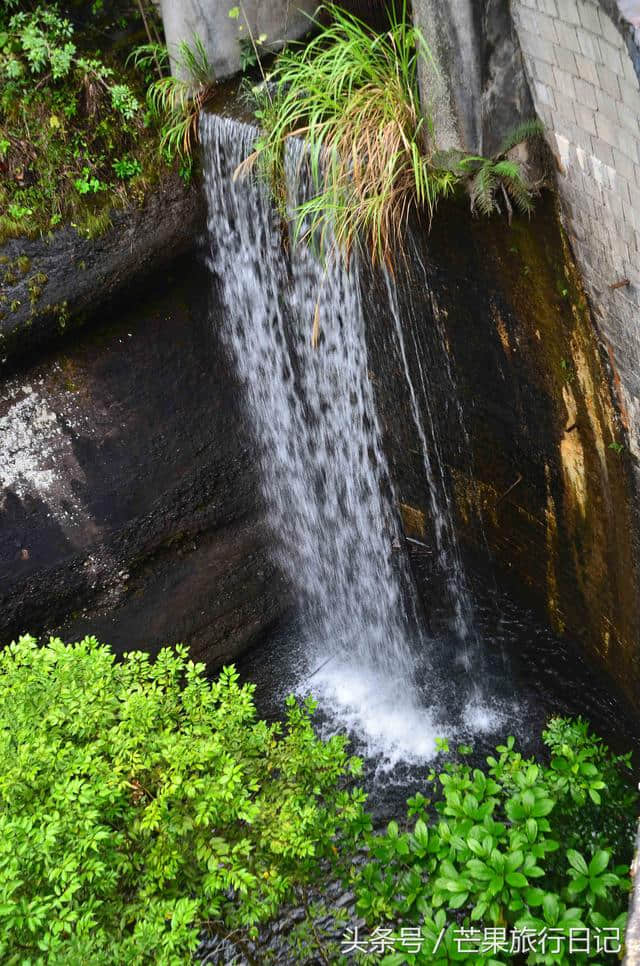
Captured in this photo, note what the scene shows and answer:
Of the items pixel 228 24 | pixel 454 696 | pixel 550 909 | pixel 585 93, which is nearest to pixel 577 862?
pixel 550 909

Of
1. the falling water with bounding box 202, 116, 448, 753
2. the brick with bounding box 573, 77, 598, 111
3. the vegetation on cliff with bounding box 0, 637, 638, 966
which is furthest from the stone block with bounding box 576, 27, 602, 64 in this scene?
the vegetation on cliff with bounding box 0, 637, 638, 966

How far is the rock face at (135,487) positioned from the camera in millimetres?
5637

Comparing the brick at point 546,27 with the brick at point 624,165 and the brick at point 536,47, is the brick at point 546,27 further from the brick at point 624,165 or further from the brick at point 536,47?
the brick at point 624,165

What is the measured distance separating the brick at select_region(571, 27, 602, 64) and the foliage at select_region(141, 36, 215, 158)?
303cm

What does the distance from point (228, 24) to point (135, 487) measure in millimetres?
3133

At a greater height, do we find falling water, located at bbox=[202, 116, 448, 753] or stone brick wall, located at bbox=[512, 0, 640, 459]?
stone brick wall, located at bbox=[512, 0, 640, 459]

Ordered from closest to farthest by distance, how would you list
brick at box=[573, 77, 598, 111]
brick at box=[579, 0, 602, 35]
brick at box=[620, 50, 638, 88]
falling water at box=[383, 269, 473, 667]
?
brick at box=[620, 50, 638, 88]
brick at box=[579, 0, 602, 35]
brick at box=[573, 77, 598, 111]
falling water at box=[383, 269, 473, 667]

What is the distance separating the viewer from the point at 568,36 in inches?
129

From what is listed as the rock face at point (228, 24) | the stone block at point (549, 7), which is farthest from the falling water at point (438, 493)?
the rock face at point (228, 24)

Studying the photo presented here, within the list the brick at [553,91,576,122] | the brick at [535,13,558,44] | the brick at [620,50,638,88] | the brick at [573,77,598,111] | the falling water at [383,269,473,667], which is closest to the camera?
the brick at [620,50,638,88]

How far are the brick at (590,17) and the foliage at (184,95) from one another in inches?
121

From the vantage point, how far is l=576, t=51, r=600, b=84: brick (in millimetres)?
3152

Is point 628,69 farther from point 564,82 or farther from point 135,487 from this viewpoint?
point 135,487

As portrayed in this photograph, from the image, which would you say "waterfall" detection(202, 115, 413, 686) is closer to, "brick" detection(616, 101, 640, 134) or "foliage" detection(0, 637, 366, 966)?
"brick" detection(616, 101, 640, 134)
